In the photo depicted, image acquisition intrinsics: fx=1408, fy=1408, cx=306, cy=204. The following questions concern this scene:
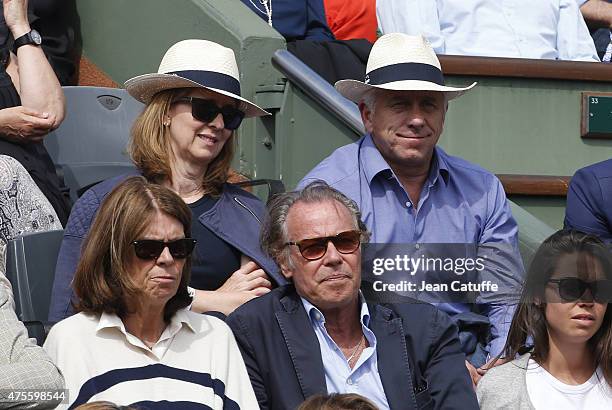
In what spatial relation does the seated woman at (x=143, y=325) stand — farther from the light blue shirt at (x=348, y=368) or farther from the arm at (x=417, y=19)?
the arm at (x=417, y=19)

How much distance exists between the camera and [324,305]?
454 cm

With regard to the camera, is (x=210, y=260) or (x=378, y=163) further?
(x=378, y=163)

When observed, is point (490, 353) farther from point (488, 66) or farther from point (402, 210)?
point (488, 66)

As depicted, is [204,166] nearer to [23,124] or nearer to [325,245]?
[325,245]

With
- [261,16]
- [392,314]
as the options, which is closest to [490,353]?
[392,314]

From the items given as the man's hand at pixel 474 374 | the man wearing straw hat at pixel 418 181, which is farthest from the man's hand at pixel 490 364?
the man wearing straw hat at pixel 418 181

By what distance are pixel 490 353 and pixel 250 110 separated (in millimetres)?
1341

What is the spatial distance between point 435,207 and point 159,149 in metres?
1.05

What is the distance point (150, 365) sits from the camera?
4.15 m

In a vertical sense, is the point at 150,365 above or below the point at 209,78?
below

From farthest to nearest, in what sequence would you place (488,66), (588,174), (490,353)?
(488,66) → (588,174) → (490,353)

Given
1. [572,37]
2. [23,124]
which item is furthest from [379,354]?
[572,37]

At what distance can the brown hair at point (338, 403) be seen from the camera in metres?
3.47

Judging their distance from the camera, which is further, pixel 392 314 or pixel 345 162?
pixel 345 162
